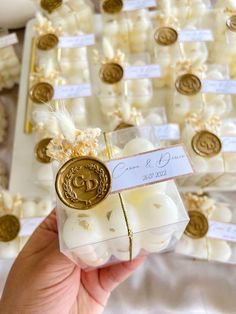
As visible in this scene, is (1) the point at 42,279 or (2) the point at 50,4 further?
(2) the point at 50,4

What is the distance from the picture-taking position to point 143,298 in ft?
2.69

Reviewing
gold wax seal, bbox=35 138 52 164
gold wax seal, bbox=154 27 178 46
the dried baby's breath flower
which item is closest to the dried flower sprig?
the dried baby's breath flower

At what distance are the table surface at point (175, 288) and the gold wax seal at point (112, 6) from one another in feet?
2.42

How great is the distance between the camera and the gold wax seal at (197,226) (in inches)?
30.4

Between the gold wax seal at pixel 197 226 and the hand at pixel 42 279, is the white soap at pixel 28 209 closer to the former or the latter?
the hand at pixel 42 279

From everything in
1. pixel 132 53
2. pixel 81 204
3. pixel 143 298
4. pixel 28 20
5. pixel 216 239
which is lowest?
pixel 143 298

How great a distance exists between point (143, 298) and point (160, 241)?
36cm

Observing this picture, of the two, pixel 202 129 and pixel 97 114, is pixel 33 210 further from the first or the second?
pixel 202 129

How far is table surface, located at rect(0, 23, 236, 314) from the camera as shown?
0.80 m

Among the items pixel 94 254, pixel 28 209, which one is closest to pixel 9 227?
pixel 28 209

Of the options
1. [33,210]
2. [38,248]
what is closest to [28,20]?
[33,210]

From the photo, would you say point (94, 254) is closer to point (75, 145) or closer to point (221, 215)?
point (75, 145)

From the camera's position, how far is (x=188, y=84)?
880 millimetres

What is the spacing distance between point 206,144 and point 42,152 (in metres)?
0.39
